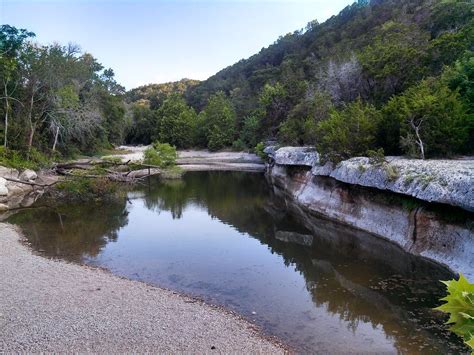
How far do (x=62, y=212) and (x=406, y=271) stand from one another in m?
21.6

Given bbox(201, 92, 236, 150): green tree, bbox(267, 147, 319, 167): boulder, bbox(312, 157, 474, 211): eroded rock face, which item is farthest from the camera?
bbox(201, 92, 236, 150): green tree

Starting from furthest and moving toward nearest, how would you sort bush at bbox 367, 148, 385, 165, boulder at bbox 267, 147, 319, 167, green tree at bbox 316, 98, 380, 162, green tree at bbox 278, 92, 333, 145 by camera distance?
green tree at bbox 278, 92, 333, 145 < boulder at bbox 267, 147, 319, 167 < green tree at bbox 316, 98, 380, 162 < bush at bbox 367, 148, 385, 165

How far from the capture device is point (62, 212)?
→ 84.9 feet

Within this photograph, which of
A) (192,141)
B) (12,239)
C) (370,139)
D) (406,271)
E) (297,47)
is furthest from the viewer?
(297,47)

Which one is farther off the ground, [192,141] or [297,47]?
[297,47]

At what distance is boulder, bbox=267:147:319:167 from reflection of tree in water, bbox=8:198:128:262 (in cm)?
1463

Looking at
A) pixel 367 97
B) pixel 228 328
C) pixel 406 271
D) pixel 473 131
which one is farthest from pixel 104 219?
pixel 367 97

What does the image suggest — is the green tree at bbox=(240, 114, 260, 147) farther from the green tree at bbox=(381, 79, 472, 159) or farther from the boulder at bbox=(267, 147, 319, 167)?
the green tree at bbox=(381, 79, 472, 159)

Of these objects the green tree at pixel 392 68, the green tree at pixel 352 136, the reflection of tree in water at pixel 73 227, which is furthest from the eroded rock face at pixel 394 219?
the reflection of tree in water at pixel 73 227

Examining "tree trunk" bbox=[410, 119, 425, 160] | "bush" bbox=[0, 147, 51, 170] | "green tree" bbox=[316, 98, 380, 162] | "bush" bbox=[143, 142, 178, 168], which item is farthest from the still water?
"bush" bbox=[143, 142, 178, 168]

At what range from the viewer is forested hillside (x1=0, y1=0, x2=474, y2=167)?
21422 mm

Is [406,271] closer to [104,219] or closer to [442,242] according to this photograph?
[442,242]

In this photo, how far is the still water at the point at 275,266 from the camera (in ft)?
36.0

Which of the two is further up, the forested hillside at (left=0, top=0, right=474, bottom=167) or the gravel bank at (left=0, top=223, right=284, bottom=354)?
the forested hillside at (left=0, top=0, right=474, bottom=167)
